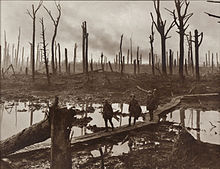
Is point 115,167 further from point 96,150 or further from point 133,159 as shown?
point 96,150

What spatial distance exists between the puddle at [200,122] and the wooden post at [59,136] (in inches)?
173

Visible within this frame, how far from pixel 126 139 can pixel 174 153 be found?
2.83m

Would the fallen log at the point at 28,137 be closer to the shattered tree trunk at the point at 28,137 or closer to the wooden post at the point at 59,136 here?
the shattered tree trunk at the point at 28,137

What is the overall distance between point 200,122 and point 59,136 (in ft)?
26.4

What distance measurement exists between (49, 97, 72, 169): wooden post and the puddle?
4394mm

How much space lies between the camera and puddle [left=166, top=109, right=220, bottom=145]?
30.1ft

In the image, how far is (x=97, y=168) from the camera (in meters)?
6.46

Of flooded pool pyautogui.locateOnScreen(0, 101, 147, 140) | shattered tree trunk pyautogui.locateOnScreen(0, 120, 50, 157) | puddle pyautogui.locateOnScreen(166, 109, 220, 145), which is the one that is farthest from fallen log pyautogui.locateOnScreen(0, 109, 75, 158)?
puddle pyautogui.locateOnScreen(166, 109, 220, 145)

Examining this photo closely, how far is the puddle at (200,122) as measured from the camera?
361 inches

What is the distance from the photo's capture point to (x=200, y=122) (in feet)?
38.3

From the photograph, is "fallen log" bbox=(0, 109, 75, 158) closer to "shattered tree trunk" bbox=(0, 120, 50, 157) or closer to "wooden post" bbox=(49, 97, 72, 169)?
"shattered tree trunk" bbox=(0, 120, 50, 157)

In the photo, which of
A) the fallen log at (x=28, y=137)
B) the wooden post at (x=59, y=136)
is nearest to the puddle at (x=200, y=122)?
the wooden post at (x=59, y=136)

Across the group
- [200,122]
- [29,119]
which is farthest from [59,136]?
[200,122]

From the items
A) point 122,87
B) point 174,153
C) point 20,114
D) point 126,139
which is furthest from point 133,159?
point 122,87
